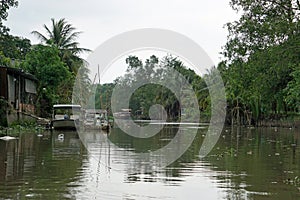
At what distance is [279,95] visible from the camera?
103 ft

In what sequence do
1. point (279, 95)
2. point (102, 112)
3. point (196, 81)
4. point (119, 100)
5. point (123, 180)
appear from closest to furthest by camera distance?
point (123, 180)
point (279, 95)
point (102, 112)
point (196, 81)
point (119, 100)

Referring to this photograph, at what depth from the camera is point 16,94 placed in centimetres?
3534

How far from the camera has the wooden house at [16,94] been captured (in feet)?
101

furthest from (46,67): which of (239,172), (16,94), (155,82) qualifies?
(155,82)

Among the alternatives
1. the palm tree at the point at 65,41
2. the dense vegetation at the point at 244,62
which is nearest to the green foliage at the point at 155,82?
the dense vegetation at the point at 244,62

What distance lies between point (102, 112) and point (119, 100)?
4346cm

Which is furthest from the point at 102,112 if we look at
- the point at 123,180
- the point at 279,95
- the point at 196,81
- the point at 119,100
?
the point at 119,100

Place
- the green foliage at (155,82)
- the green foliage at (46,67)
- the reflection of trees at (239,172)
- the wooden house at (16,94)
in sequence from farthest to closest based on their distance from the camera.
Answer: the green foliage at (155,82) → the green foliage at (46,67) → the wooden house at (16,94) → the reflection of trees at (239,172)

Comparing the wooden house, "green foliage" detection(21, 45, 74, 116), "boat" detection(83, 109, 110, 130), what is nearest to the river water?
the wooden house

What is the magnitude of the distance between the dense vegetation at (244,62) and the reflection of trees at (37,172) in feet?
32.1

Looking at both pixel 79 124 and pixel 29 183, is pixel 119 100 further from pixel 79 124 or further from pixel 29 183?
pixel 29 183

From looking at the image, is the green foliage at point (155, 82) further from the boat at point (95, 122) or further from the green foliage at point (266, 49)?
the green foliage at point (266, 49)

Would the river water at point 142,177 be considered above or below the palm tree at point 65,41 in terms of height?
below

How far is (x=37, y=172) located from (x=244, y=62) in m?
19.6
